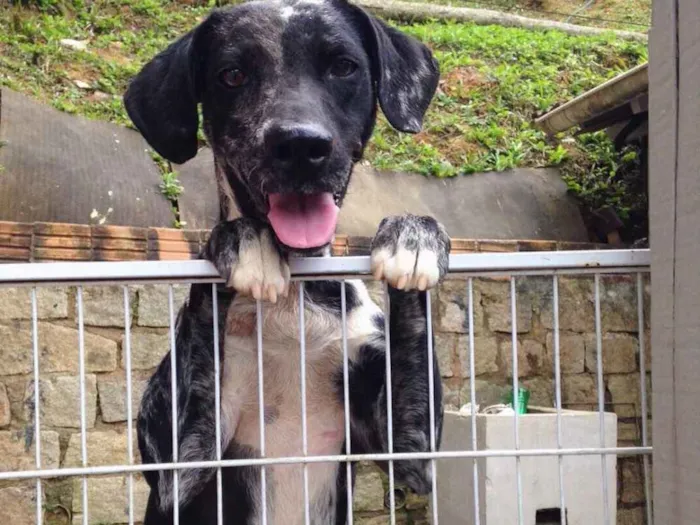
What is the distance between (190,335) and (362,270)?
0.54 m

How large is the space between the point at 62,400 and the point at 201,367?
7.53 feet

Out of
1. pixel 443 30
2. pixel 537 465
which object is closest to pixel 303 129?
pixel 537 465

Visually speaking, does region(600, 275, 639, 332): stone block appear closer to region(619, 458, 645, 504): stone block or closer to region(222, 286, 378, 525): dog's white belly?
region(619, 458, 645, 504): stone block

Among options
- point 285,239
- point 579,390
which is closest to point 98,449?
point 579,390

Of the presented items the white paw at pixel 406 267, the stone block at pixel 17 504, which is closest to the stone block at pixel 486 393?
the stone block at pixel 17 504

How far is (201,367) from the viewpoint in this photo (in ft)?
7.03

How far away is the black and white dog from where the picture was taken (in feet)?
6.92

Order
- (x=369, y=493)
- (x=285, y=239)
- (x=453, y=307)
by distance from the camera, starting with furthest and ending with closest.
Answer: (x=453, y=307), (x=369, y=493), (x=285, y=239)

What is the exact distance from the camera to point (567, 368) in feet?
16.7

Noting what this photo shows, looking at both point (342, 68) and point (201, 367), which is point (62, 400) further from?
point (342, 68)

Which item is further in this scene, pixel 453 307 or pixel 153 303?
pixel 453 307

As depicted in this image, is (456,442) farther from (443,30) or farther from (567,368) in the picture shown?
(443,30)

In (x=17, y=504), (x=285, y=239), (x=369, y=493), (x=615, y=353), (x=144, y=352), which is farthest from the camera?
(x=615, y=353)

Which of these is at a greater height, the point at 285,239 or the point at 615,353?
the point at 285,239
